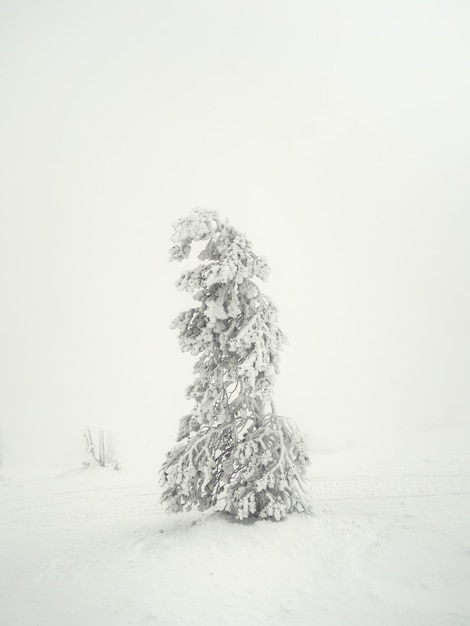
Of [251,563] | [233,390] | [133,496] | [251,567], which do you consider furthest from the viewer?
[133,496]

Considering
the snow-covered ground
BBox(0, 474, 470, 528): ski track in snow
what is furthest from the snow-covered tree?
BBox(0, 474, 470, 528): ski track in snow

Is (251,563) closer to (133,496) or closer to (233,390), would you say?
(233,390)

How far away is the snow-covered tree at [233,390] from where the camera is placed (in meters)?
9.51

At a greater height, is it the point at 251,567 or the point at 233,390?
the point at 233,390

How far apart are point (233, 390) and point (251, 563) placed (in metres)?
4.07

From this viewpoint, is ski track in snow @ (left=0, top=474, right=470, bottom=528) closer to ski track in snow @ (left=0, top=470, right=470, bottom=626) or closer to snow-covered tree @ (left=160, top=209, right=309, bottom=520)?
ski track in snow @ (left=0, top=470, right=470, bottom=626)

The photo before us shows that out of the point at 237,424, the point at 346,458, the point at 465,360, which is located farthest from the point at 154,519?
the point at 465,360

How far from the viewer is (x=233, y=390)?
9.87 metres

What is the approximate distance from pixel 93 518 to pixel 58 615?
658cm

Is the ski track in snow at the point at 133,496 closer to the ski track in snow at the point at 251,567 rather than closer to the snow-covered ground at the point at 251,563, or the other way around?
the snow-covered ground at the point at 251,563

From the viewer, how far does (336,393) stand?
46.1m

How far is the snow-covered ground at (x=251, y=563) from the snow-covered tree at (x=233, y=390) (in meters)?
0.97

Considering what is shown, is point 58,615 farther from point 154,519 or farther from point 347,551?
point 347,551

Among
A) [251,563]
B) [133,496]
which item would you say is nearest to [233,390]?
[251,563]
